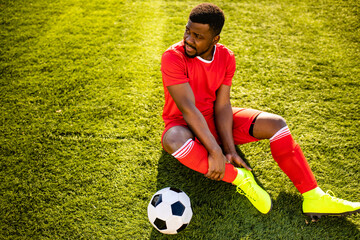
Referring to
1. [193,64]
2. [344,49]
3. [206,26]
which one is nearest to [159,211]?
[193,64]

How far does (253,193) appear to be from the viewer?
6.44ft

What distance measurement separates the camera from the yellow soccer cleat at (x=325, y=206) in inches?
72.8

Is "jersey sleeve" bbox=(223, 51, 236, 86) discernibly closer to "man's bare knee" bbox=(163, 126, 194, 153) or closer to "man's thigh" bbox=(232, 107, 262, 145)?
"man's thigh" bbox=(232, 107, 262, 145)

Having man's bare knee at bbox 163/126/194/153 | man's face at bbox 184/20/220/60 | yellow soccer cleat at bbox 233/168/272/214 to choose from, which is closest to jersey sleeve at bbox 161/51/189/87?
man's face at bbox 184/20/220/60

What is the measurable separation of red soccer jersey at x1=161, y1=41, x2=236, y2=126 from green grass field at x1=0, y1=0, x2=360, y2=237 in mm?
638

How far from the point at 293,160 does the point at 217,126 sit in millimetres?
695

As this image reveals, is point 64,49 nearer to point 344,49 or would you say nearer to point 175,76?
point 175,76

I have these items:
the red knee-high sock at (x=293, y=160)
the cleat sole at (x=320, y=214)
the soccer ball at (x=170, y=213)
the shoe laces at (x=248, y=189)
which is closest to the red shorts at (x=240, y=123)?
the red knee-high sock at (x=293, y=160)

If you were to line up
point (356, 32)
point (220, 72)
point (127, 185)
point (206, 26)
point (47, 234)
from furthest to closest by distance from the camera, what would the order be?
point (356, 32) → point (127, 185) → point (220, 72) → point (47, 234) → point (206, 26)

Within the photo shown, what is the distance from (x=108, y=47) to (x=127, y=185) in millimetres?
2358

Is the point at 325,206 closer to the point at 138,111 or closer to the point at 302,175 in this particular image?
the point at 302,175

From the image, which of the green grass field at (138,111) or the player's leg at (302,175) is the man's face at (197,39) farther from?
the green grass field at (138,111)

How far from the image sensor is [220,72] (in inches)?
81.0

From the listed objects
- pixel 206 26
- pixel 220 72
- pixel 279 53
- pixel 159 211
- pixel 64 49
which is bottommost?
pixel 159 211
